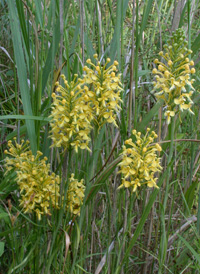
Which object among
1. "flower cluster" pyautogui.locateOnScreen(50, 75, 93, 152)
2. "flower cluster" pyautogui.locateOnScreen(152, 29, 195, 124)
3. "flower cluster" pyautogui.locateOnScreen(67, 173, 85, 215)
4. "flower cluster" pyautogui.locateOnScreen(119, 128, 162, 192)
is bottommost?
"flower cluster" pyautogui.locateOnScreen(67, 173, 85, 215)

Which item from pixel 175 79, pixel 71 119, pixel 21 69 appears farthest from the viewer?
pixel 21 69

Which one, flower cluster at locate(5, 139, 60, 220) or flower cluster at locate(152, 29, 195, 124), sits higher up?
flower cluster at locate(152, 29, 195, 124)

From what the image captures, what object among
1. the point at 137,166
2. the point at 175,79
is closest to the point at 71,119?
the point at 137,166

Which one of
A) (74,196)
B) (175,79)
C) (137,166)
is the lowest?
(74,196)

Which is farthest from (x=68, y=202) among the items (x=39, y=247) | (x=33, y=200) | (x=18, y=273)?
(x=18, y=273)

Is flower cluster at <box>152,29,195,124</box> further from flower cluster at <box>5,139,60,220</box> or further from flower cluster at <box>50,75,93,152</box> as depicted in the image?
flower cluster at <box>5,139,60,220</box>

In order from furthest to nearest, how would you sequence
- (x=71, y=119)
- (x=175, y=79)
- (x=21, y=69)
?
(x=21, y=69) → (x=175, y=79) → (x=71, y=119)

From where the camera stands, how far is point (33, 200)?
1.19m

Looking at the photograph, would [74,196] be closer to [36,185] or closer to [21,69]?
[36,185]

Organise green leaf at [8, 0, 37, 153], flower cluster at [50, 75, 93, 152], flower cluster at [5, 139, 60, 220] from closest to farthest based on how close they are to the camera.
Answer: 1. flower cluster at [50, 75, 93, 152]
2. flower cluster at [5, 139, 60, 220]
3. green leaf at [8, 0, 37, 153]

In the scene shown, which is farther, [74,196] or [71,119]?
[74,196]

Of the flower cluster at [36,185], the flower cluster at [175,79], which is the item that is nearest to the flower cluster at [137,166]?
the flower cluster at [175,79]

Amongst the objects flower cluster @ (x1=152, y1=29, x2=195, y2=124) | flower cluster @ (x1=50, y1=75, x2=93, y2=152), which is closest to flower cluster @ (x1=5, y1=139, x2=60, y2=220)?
flower cluster @ (x1=50, y1=75, x2=93, y2=152)

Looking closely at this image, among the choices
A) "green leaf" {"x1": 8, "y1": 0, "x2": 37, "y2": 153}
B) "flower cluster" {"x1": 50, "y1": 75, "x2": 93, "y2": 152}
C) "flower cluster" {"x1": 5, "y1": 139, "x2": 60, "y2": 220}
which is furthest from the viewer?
"green leaf" {"x1": 8, "y1": 0, "x2": 37, "y2": 153}
